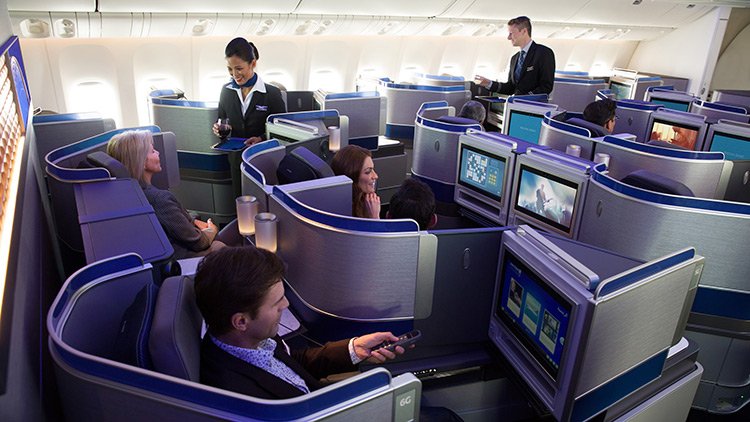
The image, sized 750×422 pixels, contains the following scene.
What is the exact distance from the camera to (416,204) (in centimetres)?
272

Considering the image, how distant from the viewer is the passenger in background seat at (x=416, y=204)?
8.94 feet

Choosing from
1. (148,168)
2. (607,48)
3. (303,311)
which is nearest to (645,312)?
(303,311)

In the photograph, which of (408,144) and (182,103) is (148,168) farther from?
(408,144)

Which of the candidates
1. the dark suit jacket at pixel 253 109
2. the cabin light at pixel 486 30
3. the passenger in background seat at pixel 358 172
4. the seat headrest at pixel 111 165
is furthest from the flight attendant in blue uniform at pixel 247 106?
the cabin light at pixel 486 30

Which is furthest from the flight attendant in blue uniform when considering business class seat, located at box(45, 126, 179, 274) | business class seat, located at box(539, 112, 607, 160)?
business class seat, located at box(539, 112, 607, 160)

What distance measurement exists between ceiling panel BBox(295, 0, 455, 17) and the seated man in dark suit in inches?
241

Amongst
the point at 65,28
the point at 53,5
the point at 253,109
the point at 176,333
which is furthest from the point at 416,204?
the point at 65,28

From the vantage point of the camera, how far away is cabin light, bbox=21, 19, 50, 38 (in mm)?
5508

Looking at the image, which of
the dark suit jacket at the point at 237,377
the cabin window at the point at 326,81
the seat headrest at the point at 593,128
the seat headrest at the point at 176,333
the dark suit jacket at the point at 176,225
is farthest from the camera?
the cabin window at the point at 326,81

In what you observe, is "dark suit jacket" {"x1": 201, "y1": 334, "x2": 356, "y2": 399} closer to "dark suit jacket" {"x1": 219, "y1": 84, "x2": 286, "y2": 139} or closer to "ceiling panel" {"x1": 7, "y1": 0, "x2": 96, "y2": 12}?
"dark suit jacket" {"x1": 219, "y1": 84, "x2": 286, "y2": 139}

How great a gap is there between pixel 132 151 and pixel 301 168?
112 cm

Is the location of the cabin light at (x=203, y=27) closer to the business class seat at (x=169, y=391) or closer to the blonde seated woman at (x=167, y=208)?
the blonde seated woman at (x=167, y=208)

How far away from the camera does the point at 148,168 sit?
333cm

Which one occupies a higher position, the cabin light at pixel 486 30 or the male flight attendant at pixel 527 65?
the cabin light at pixel 486 30
